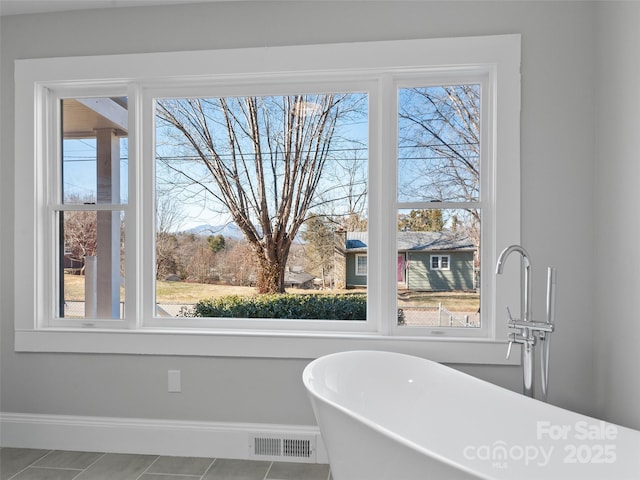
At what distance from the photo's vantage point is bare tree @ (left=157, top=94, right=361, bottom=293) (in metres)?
2.62

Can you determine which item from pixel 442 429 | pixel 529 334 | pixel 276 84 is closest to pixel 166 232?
pixel 276 84

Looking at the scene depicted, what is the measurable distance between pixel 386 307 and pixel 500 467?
3.00ft

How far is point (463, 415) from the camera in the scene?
78.1 inches

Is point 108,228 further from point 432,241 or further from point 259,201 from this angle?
point 432,241

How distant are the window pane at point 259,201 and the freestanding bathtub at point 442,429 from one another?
54cm

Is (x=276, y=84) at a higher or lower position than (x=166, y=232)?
higher

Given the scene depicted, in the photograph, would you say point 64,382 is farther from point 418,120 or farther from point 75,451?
point 418,120

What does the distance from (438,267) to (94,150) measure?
2.14 m

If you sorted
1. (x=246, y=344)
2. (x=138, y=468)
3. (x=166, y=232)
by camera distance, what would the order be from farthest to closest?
1. (x=166, y=232)
2. (x=246, y=344)
3. (x=138, y=468)

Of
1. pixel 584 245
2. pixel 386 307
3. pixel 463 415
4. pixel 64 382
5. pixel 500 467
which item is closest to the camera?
pixel 500 467

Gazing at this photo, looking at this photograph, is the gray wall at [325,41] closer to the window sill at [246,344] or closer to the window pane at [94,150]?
the window sill at [246,344]

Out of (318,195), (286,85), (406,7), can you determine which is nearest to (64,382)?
(318,195)

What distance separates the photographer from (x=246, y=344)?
97.9 inches

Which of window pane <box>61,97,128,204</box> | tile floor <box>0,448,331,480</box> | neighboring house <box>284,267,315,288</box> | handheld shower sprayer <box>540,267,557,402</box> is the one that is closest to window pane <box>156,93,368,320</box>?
neighboring house <box>284,267,315,288</box>
